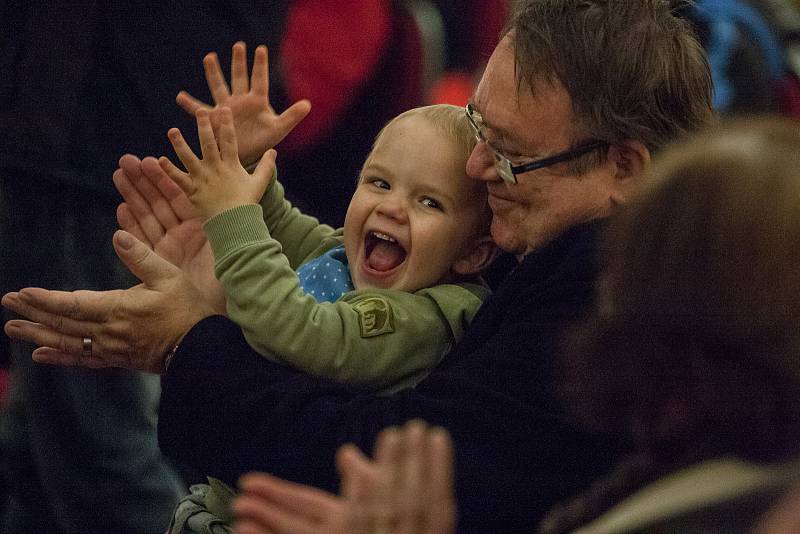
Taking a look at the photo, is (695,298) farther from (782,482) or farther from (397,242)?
(397,242)

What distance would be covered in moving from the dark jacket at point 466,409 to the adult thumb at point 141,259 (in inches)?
6.6

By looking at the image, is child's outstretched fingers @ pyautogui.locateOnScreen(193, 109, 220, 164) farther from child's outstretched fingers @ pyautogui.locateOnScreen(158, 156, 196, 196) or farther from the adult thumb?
the adult thumb

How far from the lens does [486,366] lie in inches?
78.5

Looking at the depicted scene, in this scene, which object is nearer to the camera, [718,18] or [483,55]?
[718,18]

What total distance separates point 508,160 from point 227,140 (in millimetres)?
463

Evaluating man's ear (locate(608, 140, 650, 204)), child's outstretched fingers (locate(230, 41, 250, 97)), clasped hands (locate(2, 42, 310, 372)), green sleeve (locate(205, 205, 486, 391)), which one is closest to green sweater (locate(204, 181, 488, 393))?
green sleeve (locate(205, 205, 486, 391))

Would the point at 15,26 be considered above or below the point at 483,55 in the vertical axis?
above

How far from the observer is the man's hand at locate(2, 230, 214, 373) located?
2.29 m

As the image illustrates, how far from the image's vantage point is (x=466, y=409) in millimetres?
1947

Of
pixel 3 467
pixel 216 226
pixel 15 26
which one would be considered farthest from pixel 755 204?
pixel 3 467

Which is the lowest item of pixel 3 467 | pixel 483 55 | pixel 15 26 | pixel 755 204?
pixel 3 467

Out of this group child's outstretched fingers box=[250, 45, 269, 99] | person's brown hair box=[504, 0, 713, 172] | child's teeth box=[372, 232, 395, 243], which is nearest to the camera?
person's brown hair box=[504, 0, 713, 172]

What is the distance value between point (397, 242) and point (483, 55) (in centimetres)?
218

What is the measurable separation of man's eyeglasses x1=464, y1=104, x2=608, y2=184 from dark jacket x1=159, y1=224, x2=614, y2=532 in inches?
5.5
